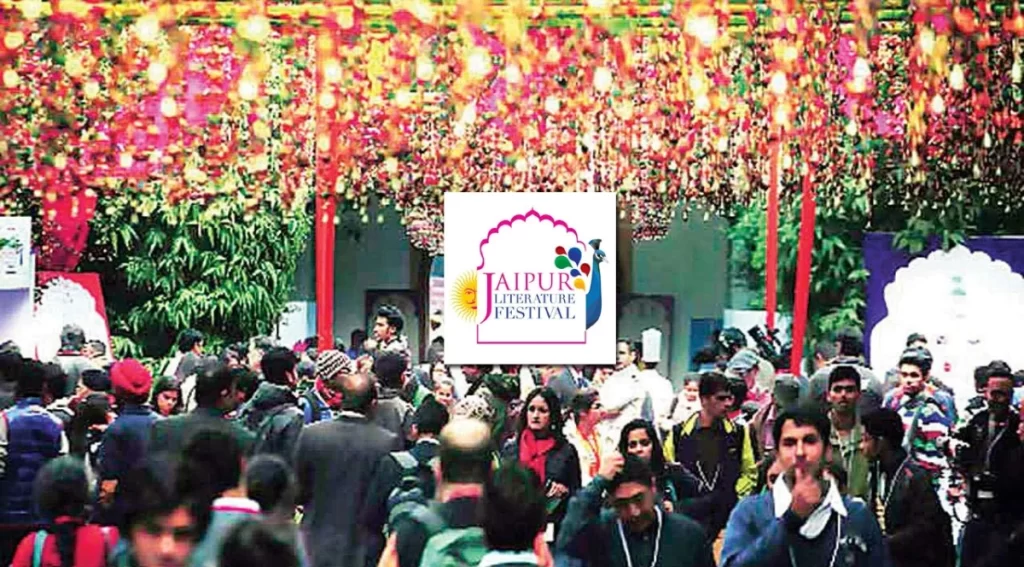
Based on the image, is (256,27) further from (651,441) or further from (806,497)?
(806,497)

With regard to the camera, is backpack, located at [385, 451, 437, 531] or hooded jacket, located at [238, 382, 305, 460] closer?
backpack, located at [385, 451, 437, 531]

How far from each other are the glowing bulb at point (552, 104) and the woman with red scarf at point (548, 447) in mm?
6630

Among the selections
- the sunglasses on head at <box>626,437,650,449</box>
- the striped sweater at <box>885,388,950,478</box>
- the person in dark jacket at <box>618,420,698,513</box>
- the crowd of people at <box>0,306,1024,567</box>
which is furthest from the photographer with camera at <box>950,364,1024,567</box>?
the sunglasses on head at <box>626,437,650,449</box>

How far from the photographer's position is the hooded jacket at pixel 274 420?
9930 millimetres

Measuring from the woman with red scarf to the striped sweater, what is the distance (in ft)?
5.88

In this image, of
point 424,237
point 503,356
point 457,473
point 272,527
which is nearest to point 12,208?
point 424,237

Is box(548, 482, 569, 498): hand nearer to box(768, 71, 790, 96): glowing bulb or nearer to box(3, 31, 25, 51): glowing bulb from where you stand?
box(768, 71, 790, 96): glowing bulb

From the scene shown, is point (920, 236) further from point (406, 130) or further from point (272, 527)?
point (272, 527)

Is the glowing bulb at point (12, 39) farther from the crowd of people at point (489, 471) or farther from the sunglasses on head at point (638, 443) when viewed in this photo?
the sunglasses on head at point (638, 443)

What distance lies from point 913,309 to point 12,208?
26.9 ft

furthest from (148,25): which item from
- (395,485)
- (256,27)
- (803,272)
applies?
(803,272)

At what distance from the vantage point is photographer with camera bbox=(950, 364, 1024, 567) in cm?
869

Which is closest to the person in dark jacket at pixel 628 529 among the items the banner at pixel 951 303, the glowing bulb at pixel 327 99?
the glowing bulb at pixel 327 99

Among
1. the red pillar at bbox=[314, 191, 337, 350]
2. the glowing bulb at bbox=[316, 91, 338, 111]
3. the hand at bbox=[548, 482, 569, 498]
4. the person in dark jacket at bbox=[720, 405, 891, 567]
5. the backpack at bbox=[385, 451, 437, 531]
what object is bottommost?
the hand at bbox=[548, 482, 569, 498]
